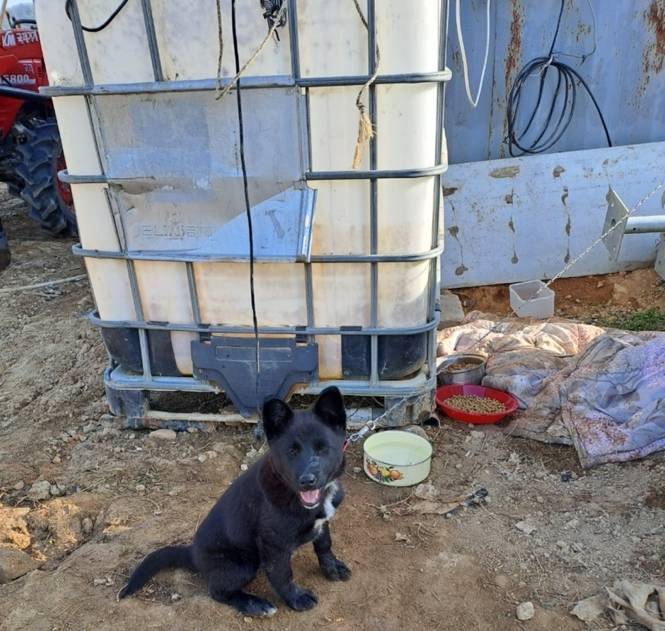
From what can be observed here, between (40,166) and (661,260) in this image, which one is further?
(40,166)

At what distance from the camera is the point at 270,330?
10.8 feet

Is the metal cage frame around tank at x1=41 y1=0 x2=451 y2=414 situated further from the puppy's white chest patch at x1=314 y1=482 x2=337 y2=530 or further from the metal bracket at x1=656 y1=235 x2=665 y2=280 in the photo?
the metal bracket at x1=656 y1=235 x2=665 y2=280

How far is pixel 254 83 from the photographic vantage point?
9.06 feet

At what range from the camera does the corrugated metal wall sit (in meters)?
5.34

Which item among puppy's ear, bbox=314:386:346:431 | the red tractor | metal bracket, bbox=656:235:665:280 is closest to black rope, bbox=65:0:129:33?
puppy's ear, bbox=314:386:346:431

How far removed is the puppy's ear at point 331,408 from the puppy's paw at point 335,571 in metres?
0.67

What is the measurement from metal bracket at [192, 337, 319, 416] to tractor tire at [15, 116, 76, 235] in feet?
15.8

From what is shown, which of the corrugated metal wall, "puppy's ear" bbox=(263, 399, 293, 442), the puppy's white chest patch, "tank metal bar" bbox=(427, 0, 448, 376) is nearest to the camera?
"puppy's ear" bbox=(263, 399, 293, 442)

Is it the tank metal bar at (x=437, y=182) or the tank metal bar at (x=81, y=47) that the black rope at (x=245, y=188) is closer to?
the tank metal bar at (x=81, y=47)

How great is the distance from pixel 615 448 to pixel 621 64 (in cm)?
395

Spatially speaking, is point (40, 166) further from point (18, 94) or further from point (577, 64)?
point (577, 64)

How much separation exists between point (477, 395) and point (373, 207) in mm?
1584

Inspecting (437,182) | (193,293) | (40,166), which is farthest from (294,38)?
(40,166)

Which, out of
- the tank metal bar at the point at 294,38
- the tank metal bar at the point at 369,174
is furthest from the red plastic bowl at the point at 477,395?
the tank metal bar at the point at 294,38
